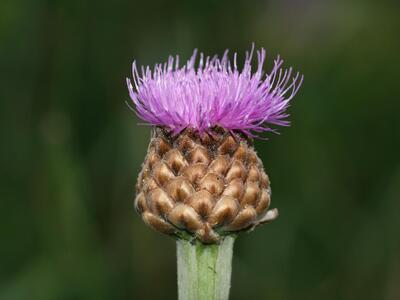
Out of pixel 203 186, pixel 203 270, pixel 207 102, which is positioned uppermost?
pixel 207 102

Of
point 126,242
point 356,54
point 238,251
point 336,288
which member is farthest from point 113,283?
point 356,54

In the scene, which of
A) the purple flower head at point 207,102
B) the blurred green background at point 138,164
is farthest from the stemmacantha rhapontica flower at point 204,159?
the blurred green background at point 138,164

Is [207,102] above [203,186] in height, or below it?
above

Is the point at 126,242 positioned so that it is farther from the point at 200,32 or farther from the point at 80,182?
the point at 200,32

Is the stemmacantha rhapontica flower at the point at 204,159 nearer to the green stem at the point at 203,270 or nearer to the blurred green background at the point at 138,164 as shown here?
the green stem at the point at 203,270

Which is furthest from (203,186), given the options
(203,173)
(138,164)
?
(138,164)

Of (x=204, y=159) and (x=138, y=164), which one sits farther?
(x=138, y=164)

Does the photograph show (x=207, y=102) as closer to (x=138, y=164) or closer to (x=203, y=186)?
(x=203, y=186)

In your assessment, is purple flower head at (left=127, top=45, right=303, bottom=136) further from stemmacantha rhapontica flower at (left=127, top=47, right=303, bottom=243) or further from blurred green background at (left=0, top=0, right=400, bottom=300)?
blurred green background at (left=0, top=0, right=400, bottom=300)
